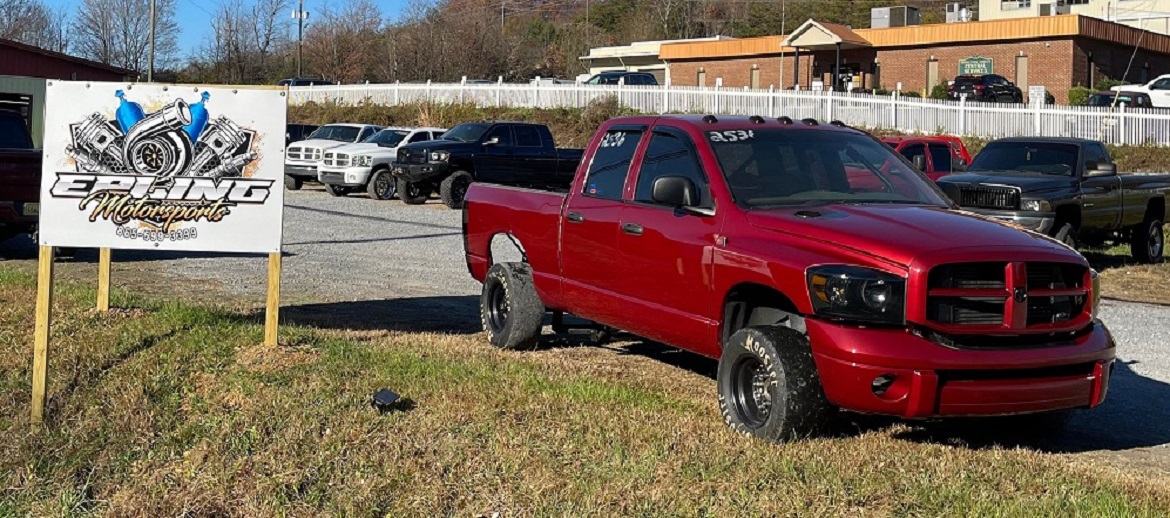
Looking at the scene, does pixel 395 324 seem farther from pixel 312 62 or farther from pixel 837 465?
pixel 312 62

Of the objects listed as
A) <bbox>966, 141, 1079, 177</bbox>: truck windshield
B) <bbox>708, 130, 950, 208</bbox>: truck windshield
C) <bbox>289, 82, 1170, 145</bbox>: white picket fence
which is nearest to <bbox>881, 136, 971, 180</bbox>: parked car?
<bbox>966, 141, 1079, 177</bbox>: truck windshield

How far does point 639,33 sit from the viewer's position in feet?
296

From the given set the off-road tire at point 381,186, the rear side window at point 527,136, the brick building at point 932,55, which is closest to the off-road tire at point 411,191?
the off-road tire at point 381,186

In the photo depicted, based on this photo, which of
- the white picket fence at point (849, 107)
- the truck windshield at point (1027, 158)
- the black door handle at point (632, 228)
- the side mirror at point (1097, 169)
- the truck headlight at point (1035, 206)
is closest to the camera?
the black door handle at point (632, 228)

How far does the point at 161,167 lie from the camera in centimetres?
826

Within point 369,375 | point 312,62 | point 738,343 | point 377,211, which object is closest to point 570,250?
point 369,375

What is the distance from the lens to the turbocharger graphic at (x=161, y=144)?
8141 mm

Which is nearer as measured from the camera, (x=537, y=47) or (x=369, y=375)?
(x=369, y=375)

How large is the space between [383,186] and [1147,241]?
15.9 metres

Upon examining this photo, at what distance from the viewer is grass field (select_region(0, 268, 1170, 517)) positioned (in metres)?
5.69

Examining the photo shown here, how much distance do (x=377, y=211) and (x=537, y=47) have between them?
205 ft

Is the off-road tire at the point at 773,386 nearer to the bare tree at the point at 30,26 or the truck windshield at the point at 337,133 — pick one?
the truck windshield at the point at 337,133

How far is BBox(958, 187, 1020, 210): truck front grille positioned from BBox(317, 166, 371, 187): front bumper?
1533 cm

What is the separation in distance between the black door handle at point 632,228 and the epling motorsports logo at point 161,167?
2336 mm
